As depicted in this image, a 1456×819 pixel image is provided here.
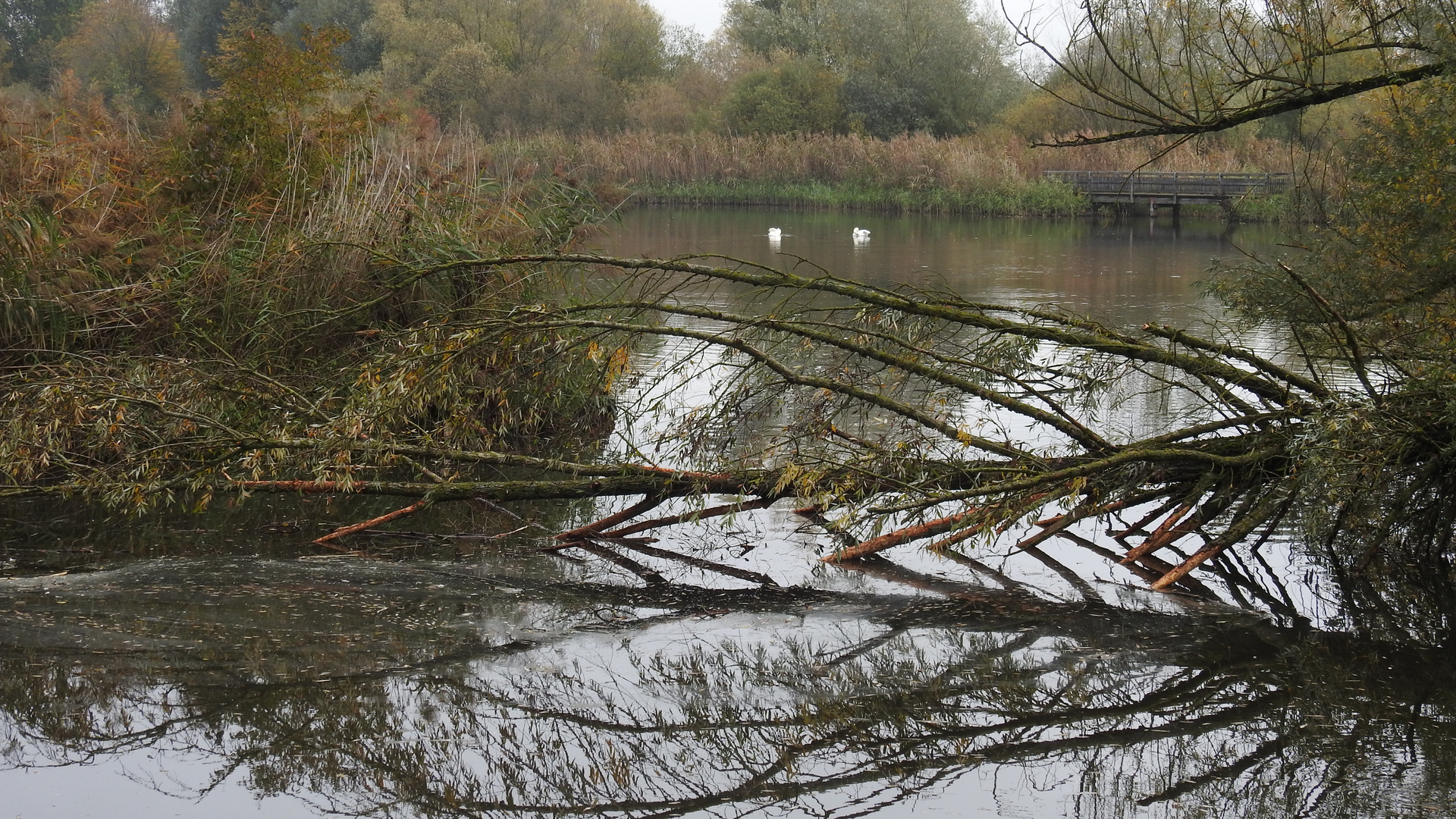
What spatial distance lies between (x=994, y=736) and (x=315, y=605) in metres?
2.63

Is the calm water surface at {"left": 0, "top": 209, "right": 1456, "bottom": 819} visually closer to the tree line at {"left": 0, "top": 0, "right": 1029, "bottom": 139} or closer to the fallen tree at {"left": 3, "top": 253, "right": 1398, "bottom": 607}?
the fallen tree at {"left": 3, "top": 253, "right": 1398, "bottom": 607}

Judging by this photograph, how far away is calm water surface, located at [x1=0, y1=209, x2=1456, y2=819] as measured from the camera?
3555 millimetres

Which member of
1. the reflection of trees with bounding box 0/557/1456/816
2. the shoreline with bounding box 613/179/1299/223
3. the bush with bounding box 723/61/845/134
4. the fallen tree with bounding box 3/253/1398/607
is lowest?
the reflection of trees with bounding box 0/557/1456/816

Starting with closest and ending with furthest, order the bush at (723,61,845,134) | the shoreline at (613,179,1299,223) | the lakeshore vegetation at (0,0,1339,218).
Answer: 1. the shoreline at (613,179,1299,223)
2. the lakeshore vegetation at (0,0,1339,218)
3. the bush at (723,61,845,134)

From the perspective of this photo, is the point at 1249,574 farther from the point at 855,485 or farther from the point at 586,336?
the point at 586,336

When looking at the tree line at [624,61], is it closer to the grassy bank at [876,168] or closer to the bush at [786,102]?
the bush at [786,102]

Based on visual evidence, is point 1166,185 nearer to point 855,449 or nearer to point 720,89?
point 720,89

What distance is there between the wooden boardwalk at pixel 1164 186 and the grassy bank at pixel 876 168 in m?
0.42

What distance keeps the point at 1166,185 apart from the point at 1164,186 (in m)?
0.05

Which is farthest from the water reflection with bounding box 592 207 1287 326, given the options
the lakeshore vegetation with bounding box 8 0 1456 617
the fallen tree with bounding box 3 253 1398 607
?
the fallen tree with bounding box 3 253 1398 607

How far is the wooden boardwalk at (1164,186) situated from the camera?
2614cm

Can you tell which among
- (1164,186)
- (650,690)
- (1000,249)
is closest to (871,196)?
(1164,186)

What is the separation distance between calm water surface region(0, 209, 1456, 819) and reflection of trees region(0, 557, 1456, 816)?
1cm

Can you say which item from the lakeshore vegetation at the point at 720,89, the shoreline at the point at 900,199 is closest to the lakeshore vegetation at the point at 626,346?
the lakeshore vegetation at the point at 720,89
